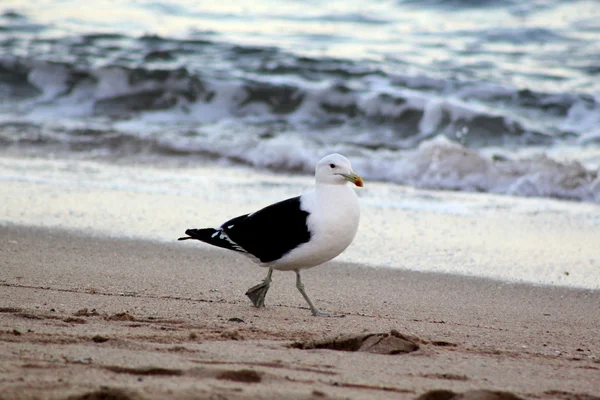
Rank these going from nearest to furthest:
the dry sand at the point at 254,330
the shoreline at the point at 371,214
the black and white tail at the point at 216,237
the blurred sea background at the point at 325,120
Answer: the dry sand at the point at 254,330 → the black and white tail at the point at 216,237 → the shoreline at the point at 371,214 → the blurred sea background at the point at 325,120

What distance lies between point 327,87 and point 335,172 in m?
9.86

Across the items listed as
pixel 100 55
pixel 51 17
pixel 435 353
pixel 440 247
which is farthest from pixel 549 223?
pixel 51 17

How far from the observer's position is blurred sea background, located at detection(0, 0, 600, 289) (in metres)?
7.59

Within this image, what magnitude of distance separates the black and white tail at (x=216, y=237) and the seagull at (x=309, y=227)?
4 centimetres

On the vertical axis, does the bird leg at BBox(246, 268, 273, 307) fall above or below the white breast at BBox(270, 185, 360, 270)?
below

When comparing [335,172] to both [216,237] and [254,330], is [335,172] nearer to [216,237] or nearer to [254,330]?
[216,237]

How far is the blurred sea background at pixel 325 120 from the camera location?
7.59 m

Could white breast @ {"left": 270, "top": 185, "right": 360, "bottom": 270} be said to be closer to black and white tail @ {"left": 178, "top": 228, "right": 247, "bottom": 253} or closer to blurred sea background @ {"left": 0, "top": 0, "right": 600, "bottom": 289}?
black and white tail @ {"left": 178, "top": 228, "right": 247, "bottom": 253}

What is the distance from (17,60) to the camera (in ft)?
55.0

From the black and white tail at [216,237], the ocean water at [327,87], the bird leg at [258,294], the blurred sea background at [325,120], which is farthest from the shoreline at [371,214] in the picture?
the bird leg at [258,294]

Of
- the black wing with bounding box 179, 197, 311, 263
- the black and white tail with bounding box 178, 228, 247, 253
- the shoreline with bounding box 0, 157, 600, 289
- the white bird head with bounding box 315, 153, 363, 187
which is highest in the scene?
the white bird head with bounding box 315, 153, 363, 187

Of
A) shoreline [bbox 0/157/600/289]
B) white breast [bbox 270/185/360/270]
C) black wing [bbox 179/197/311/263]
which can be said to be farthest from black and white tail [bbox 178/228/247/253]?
shoreline [bbox 0/157/600/289]

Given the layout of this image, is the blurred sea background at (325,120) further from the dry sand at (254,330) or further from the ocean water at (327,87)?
the dry sand at (254,330)

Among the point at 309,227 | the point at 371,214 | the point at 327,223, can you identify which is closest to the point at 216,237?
the point at 309,227
